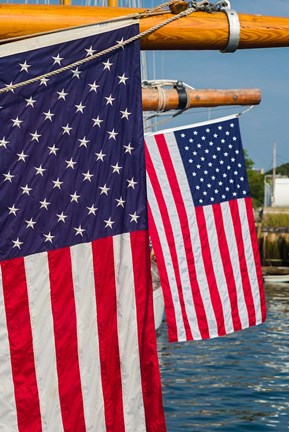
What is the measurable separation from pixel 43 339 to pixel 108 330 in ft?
1.44

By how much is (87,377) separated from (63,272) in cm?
71

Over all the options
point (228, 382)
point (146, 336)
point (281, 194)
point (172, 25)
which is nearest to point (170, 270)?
Answer: point (172, 25)

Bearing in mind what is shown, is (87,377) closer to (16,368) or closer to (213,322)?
(16,368)

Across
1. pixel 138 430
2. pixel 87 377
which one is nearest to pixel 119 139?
pixel 87 377

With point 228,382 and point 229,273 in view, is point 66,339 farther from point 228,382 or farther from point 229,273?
point 228,382

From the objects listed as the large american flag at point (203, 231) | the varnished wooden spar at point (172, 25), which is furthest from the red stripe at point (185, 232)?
the varnished wooden spar at point (172, 25)

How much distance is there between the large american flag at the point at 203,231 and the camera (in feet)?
37.3

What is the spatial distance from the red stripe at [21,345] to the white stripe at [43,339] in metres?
0.03

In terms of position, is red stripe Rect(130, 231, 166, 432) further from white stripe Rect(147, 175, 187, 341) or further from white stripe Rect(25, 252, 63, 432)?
white stripe Rect(147, 175, 187, 341)

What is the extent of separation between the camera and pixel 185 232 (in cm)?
1154

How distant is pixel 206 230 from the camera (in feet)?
38.4

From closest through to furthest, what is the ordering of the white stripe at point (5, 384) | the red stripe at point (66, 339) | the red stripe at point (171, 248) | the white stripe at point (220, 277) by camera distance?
the white stripe at point (5, 384) < the red stripe at point (66, 339) < the red stripe at point (171, 248) < the white stripe at point (220, 277)

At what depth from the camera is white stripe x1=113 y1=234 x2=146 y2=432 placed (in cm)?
560

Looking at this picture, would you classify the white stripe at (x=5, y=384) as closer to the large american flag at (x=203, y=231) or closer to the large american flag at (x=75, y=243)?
the large american flag at (x=75, y=243)
